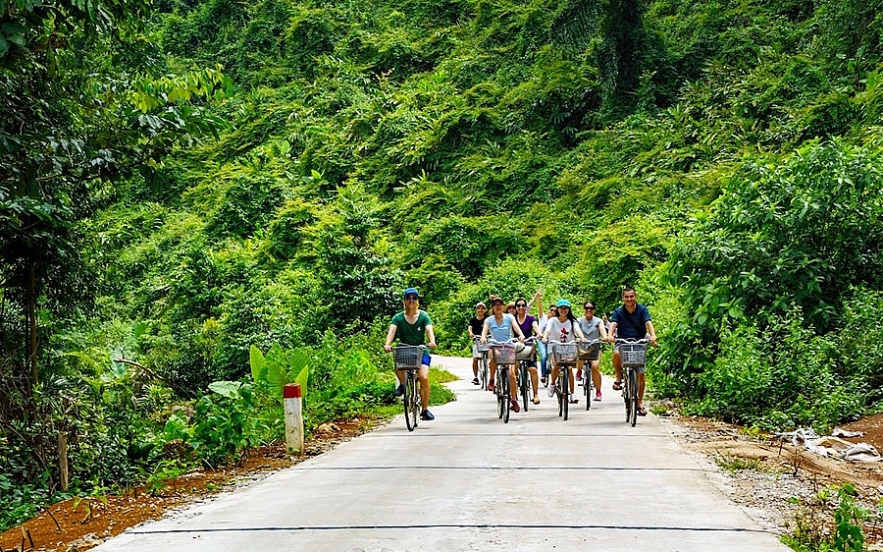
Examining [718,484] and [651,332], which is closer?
[718,484]

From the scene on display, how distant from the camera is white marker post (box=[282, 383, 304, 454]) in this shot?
36.9 feet

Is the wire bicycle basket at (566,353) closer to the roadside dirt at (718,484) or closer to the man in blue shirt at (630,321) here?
the man in blue shirt at (630,321)

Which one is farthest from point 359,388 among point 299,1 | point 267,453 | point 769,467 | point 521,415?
point 299,1

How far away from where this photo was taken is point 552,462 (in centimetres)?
1000

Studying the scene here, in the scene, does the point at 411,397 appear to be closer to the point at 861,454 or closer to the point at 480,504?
the point at 480,504

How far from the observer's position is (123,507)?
8.48 m

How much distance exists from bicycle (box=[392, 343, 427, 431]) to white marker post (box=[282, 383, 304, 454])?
1.99 m

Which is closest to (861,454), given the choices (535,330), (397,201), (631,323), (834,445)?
(834,445)

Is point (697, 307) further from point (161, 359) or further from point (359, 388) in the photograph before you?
point (161, 359)

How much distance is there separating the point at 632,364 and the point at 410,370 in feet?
10.3

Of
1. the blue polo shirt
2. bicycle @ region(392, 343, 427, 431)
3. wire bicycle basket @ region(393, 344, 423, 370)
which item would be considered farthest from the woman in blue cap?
wire bicycle basket @ region(393, 344, 423, 370)

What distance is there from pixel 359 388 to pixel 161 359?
776 centimetres

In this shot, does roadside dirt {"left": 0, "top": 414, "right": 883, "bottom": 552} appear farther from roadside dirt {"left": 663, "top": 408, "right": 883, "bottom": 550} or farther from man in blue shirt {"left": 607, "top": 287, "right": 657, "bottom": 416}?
man in blue shirt {"left": 607, "top": 287, "right": 657, "bottom": 416}

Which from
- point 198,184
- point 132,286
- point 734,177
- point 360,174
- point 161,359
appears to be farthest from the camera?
point 198,184
